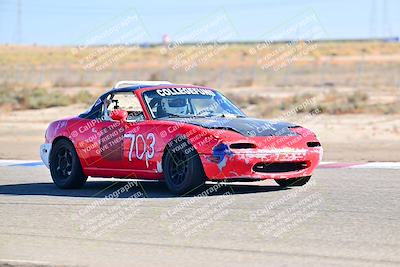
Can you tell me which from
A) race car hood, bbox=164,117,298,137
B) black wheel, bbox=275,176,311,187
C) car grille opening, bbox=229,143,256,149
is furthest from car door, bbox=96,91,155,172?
black wheel, bbox=275,176,311,187

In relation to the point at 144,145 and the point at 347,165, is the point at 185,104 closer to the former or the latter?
the point at 144,145

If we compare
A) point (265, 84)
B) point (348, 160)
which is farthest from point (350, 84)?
point (348, 160)

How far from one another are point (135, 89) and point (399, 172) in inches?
165

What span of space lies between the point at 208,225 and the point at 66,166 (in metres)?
4.08

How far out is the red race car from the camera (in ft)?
36.1

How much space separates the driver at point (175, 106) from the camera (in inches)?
478

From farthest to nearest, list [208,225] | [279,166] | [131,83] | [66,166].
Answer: [131,83] → [66,166] → [279,166] → [208,225]

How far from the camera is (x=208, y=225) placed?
30.2ft

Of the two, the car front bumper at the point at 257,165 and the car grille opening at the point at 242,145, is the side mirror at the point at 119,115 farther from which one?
the car grille opening at the point at 242,145

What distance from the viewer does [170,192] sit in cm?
1170

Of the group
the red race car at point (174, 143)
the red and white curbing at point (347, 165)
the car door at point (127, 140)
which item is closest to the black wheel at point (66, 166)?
the red race car at point (174, 143)

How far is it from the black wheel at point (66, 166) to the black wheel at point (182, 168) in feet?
5.55

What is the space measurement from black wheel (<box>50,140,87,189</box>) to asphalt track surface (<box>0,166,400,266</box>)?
0.57ft

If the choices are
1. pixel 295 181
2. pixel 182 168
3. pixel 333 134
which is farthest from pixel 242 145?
pixel 333 134
